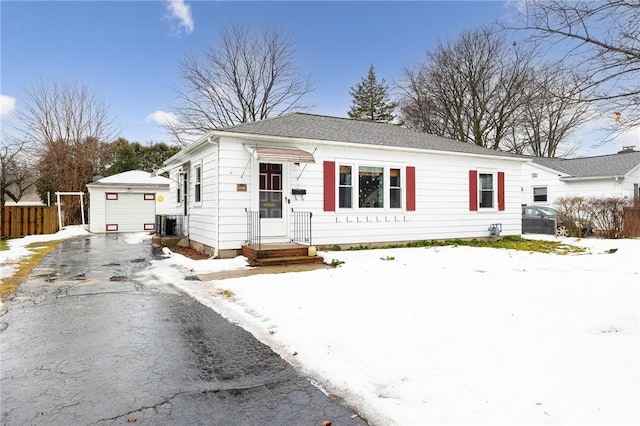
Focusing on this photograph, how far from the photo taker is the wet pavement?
250 cm

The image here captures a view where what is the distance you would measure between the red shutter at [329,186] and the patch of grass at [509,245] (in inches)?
57.2

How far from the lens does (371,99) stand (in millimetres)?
39500

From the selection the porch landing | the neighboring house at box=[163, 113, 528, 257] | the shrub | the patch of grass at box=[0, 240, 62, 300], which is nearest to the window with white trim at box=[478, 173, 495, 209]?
the neighboring house at box=[163, 113, 528, 257]

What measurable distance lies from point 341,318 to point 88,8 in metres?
13.7

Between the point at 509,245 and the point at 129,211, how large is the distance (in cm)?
1871

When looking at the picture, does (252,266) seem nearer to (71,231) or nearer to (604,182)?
(71,231)

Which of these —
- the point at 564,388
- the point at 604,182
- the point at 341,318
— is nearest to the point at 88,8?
the point at 341,318

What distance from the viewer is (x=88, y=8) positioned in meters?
12.2

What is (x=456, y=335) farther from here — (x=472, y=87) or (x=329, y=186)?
(x=472, y=87)

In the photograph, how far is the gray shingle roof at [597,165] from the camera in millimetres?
19797

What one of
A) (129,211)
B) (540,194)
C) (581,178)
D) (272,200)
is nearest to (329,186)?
(272,200)

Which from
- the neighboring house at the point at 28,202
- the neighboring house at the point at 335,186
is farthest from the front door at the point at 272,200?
the neighboring house at the point at 28,202

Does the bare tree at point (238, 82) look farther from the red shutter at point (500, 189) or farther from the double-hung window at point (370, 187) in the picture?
the double-hung window at point (370, 187)

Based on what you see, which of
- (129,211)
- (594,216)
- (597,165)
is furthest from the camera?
(597,165)
